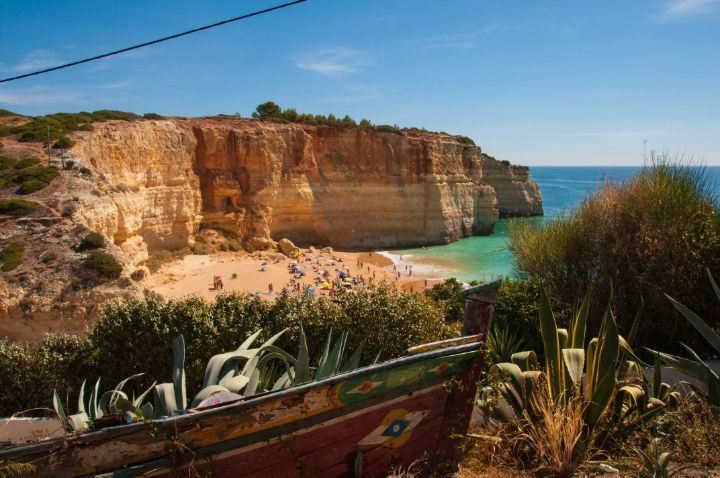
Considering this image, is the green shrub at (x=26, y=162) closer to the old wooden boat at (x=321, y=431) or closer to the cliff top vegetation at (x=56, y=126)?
the cliff top vegetation at (x=56, y=126)

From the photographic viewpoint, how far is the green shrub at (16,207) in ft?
69.4

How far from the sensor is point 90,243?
20531mm

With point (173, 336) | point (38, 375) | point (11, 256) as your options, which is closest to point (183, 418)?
point (173, 336)

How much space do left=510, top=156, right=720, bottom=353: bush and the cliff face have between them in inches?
897

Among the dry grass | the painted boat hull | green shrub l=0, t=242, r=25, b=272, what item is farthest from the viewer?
green shrub l=0, t=242, r=25, b=272

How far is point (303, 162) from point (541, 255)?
31874 mm

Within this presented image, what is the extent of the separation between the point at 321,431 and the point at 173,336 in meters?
6.81

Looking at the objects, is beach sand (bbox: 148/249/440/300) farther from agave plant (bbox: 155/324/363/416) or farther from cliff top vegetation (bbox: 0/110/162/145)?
agave plant (bbox: 155/324/363/416)

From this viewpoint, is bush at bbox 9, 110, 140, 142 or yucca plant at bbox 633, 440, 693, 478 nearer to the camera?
yucca plant at bbox 633, 440, 693, 478

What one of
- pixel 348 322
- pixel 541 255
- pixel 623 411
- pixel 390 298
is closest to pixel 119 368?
pixel 348 322

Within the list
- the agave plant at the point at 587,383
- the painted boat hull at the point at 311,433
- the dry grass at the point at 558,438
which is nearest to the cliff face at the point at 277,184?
the painted boat hull at the point at 311,433

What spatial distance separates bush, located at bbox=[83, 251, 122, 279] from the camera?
19328mm

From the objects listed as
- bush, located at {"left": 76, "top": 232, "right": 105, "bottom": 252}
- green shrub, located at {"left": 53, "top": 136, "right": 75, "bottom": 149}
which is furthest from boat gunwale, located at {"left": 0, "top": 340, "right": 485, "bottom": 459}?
green shrub, located at {"left": 53, "top": 136, "right": 75, "bottom": 149}

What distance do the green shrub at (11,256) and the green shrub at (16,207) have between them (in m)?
2.24
